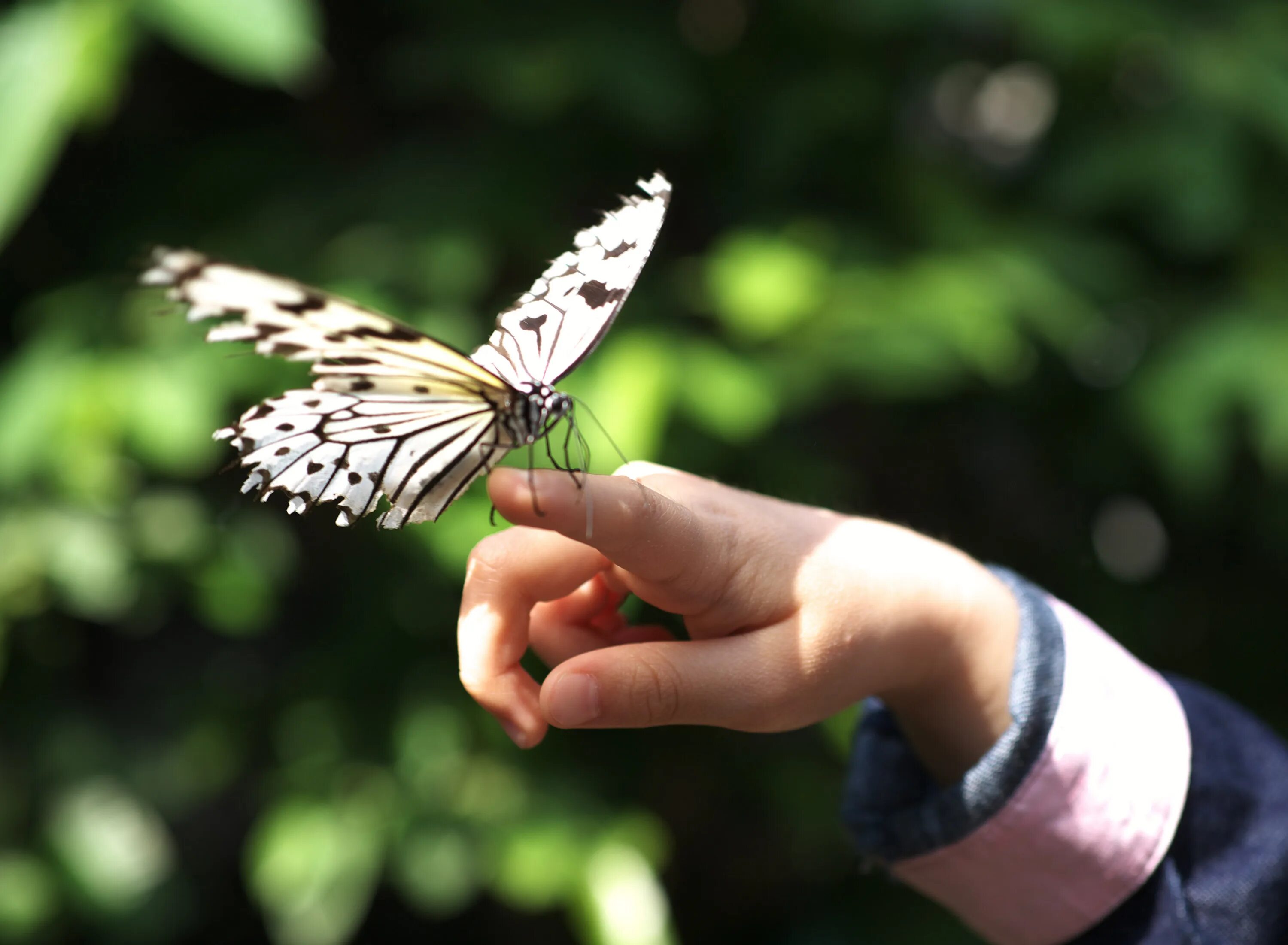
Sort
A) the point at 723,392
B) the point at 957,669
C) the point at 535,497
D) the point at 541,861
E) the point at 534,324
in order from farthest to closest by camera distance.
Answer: the point at 541,861
the point at 723,392
the point at 957,669
the point at 534,324
the point at 535,497

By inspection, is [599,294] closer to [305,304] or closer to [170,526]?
[305,304]

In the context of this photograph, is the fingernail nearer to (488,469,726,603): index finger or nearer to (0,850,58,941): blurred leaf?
(488,469,726,603): index finger

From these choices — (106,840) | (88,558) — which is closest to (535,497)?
(88,558)

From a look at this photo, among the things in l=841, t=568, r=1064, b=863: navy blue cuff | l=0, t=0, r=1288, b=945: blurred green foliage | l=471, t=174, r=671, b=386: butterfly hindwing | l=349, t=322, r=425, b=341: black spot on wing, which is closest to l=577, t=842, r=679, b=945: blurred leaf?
l=0, t=0, r=1288, b=945: blurred green foliage

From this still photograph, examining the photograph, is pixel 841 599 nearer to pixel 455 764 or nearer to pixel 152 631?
pixel 455 764

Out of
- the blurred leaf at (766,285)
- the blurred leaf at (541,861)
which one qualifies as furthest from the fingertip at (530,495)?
the blurred leaf at (541,861)

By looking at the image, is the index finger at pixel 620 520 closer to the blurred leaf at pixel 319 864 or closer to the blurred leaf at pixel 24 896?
the blurred leaf at pixel 319 864
